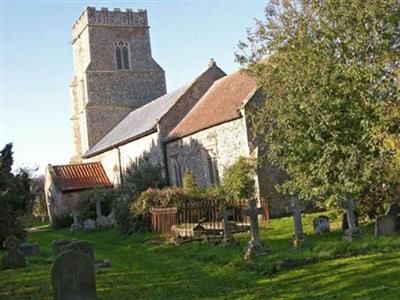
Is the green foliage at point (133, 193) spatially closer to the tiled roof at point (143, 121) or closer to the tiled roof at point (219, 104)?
the tiled roof at point (219, 104)

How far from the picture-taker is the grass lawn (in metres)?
9.62

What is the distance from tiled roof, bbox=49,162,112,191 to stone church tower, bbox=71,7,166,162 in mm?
4902

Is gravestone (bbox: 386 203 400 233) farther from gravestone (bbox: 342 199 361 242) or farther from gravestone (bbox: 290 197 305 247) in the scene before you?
gravestone (bbox: 290 197 305 247)

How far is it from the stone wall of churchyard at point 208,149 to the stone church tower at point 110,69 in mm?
16344

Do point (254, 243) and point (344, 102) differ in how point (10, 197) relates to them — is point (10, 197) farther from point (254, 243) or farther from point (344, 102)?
point (344, 102)

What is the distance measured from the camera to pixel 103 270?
46.1ft

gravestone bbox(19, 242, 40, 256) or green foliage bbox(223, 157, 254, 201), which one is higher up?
green foliage bbox(223, 157, 254, 201)

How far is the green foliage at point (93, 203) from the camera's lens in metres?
31.7

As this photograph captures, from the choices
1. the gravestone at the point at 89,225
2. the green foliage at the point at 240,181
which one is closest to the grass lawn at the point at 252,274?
the green foliage at the point at 240,181

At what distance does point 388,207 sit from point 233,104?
1252cm

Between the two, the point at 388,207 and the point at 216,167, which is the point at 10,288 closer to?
the point at 388,207

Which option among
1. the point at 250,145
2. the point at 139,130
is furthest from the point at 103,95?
the point at 250,145

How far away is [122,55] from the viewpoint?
4700 centimetres

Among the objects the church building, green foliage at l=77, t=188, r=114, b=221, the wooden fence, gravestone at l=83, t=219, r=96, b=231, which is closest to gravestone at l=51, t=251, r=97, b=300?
the wooden fence
